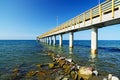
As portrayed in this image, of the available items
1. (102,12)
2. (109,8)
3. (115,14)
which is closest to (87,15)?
(102,12)

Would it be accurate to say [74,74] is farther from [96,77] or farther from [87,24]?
[87,24]

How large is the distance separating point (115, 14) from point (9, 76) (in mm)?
10734

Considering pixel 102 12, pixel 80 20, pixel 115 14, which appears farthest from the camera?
pixel 80 20

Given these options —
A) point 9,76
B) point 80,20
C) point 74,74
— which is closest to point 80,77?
point 74,74

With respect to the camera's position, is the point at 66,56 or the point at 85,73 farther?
the point at 66,56

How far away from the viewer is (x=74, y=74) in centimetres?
1187

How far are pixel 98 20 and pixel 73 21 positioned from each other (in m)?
11.5

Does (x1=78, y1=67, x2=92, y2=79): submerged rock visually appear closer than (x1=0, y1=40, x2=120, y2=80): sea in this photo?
Yes

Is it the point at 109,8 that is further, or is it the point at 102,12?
the point at 102,12

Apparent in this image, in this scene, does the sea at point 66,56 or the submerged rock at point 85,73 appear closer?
the submerged rock at point 85,73

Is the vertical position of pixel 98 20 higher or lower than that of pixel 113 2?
lower

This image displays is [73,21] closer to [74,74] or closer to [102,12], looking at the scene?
[102,12]

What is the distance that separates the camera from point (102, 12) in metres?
18.9

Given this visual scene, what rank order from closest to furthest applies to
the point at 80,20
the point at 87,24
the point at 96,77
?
the point at 96,77, the point at 87,24, the point at 80,20
